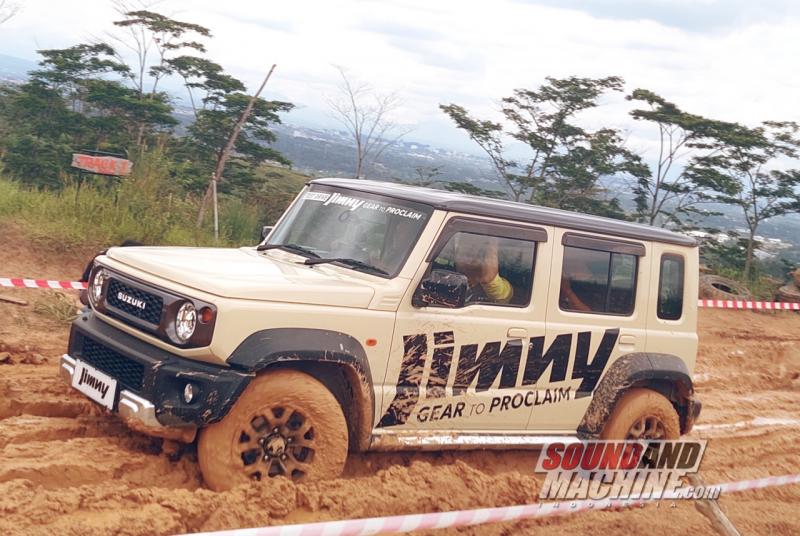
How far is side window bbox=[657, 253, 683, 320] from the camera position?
6168mm

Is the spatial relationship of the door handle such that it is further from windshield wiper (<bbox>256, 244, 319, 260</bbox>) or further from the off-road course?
windshield wiper (<bbox>256, 244, 319, 260</bbox>)

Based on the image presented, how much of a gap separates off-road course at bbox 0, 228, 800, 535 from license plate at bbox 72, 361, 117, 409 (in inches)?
12.0

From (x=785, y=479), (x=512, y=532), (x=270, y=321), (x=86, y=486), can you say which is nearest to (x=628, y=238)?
(x=785, y=479)

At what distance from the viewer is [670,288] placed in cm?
622

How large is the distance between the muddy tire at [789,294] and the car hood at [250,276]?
50.8ft

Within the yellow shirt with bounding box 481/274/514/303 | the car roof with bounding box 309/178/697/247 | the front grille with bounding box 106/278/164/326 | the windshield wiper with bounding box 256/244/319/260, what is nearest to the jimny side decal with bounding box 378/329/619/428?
the yellow shirt with bounding box 481/274/514/303

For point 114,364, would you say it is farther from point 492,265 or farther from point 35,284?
point 35,284

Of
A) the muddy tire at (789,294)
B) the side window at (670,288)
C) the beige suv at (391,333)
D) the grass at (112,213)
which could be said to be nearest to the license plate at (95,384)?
the beige suv at (391,333)

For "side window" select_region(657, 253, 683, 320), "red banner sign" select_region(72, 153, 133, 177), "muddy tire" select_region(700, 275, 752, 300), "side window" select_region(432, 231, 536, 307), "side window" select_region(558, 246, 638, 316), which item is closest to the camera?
"side window" select_region(432, 231, 536, 307)

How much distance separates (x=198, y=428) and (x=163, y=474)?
414 millimetres

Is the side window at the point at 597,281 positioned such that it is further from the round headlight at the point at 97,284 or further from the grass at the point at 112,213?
the grass at the point at 112,213

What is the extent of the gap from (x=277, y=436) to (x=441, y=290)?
1249mm

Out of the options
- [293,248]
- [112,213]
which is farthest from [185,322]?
[112,213]

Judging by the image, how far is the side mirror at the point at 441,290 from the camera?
15.8 feet
